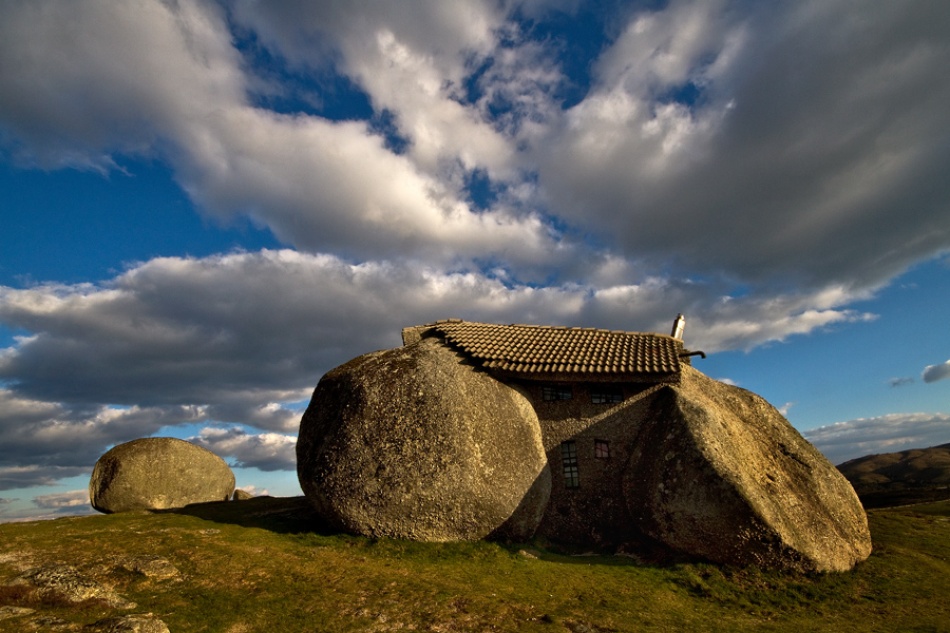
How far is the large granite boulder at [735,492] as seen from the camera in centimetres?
1545

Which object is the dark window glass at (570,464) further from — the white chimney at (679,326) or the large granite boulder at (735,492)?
the white chimney at (679,326)

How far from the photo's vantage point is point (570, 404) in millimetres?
20234

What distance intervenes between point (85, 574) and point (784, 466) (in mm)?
21973

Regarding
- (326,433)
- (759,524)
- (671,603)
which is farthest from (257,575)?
(759,524)

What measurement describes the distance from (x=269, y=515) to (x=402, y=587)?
9130 millimetres

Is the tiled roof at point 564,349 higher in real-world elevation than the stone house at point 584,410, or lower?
higher

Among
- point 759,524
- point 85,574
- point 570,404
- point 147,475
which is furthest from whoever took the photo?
point 147,475

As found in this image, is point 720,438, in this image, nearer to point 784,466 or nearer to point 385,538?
point 784,466

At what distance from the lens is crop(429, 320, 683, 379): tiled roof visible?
19.6 metres

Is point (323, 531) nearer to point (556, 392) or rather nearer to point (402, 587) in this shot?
point (402, 587)

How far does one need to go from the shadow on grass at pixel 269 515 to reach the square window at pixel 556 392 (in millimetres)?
9179

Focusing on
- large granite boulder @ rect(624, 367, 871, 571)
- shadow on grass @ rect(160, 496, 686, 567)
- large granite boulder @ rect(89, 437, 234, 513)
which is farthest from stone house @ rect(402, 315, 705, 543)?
large granite boulder @ rect(89, 437, 234, 513)

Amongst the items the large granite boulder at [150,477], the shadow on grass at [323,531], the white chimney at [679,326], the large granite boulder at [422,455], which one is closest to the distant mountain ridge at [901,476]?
the white chimney at [679,326]

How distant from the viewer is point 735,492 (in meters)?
15.5
